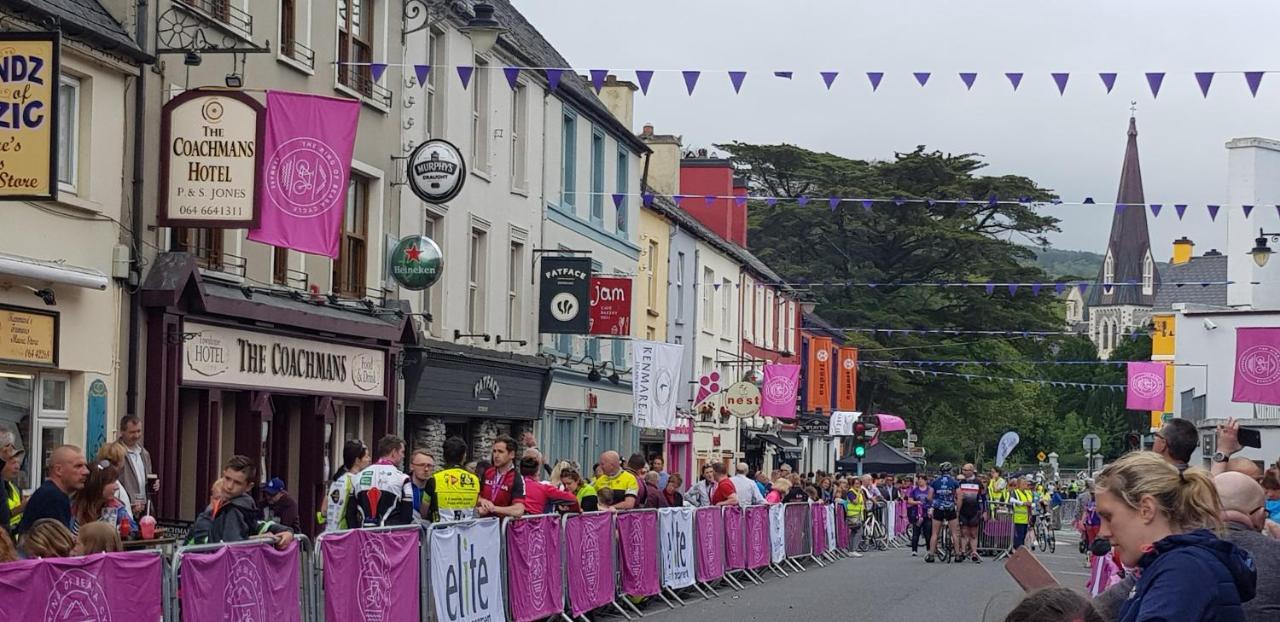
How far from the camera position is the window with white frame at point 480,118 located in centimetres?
2931

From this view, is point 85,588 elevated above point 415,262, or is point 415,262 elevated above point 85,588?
point 415,262

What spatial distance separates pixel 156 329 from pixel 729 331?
34.1m

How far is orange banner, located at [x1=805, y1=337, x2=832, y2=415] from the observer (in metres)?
55.6

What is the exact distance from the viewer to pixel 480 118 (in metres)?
29.5

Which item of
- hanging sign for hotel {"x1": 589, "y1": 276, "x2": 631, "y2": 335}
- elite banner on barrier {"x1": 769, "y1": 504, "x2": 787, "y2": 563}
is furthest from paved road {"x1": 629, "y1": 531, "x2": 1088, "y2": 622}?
hanging sign for hotel {"x1": 589, "y1": 276, "x2": 631, "y2": 335}

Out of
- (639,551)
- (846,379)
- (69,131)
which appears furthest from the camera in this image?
(846,379)

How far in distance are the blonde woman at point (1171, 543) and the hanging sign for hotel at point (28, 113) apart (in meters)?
9.68

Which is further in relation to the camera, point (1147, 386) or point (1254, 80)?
point (1147, 386)

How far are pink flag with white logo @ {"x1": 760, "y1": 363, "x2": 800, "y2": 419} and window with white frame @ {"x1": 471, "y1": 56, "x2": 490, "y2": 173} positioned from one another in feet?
59.2

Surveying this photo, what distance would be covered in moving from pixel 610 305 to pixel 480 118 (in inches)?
185

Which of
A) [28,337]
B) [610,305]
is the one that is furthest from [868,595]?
[610,305]

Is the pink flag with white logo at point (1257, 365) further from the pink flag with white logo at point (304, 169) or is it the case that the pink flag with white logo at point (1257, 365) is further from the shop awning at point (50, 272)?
the shop awning at point (50, 272)

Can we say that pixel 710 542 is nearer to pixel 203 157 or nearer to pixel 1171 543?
pixel 203 157

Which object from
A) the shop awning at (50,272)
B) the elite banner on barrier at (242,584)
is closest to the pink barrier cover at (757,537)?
the shop awning at (50,272)
